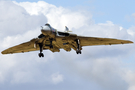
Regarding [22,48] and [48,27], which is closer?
[48,27]

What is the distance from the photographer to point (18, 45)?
64438 mm

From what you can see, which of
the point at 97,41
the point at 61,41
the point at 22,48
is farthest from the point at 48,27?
the point at 22,48

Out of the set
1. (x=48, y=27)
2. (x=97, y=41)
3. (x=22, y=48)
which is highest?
(x=48, y=27)

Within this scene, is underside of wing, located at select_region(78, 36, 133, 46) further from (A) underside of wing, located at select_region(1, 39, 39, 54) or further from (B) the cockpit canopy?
(A) underside of wing, located at select_region(1, 39, 39, 54)

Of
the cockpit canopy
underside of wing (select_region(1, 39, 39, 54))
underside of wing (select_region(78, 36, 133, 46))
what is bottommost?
underside of wing (select_region(1, 39, 39, 54))

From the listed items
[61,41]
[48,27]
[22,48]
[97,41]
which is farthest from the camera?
[22,48]

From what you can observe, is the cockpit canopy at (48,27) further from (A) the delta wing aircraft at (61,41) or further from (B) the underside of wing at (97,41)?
(B) the underside of wing at (97,41)

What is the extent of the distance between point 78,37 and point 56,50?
7100 millimetres

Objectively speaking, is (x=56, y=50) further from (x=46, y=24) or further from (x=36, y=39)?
(x=46, y=24)

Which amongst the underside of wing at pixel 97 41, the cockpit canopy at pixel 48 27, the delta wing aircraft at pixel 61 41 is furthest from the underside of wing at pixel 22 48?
the underside of wing at pixel 97 41

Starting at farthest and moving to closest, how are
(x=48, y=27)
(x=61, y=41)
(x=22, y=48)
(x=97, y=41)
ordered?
(x=22, y=48), (x=97, y=41), (x=61, y=41), (x=48, y=27)

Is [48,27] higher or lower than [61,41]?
higher

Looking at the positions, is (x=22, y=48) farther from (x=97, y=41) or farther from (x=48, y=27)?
(x=97, y=41)

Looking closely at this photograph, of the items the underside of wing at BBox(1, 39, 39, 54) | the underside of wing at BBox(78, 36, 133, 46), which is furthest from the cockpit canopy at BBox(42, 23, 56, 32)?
the underside of wing at BBox(1, 39, 39, 54)
